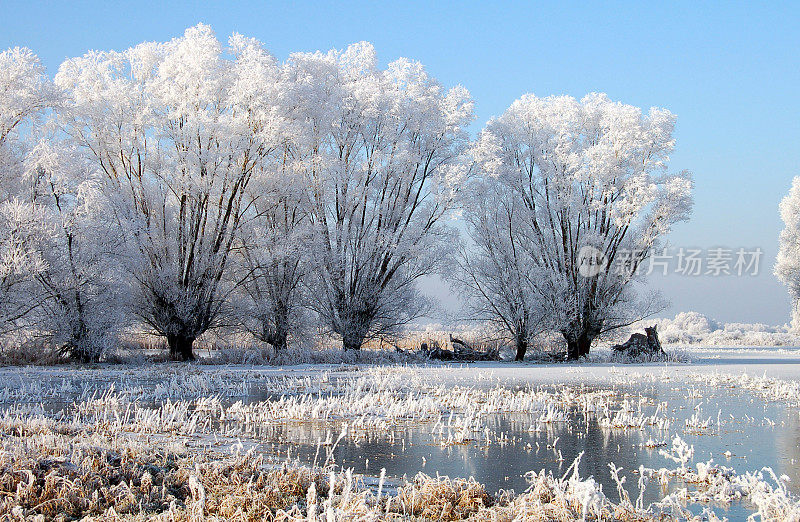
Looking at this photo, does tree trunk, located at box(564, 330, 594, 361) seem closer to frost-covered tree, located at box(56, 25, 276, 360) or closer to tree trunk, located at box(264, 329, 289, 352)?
tree trunk, located at box(264, 329, 289, 352)

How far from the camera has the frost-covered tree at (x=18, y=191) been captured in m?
19.3

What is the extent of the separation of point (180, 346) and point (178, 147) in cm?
740

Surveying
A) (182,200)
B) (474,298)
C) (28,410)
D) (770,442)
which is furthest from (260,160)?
(770,442)

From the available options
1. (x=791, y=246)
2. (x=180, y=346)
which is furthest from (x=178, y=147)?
(x=791, y=246)

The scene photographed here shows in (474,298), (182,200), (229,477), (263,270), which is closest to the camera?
(229,477)

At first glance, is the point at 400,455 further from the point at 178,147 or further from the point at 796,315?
the point at 796,315

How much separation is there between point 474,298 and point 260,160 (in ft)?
34.8

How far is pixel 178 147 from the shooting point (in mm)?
24984

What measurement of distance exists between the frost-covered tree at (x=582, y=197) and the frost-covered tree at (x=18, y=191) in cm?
1609

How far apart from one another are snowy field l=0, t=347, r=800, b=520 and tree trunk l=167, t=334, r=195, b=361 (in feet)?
34.3

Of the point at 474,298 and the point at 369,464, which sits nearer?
the point at 369,464

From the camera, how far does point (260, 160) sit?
25750 millimetres

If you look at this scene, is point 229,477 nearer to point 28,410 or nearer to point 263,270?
point 28,410

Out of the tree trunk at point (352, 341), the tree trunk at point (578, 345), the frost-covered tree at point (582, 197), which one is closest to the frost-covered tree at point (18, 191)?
the tree trunk at point (352, 341)
